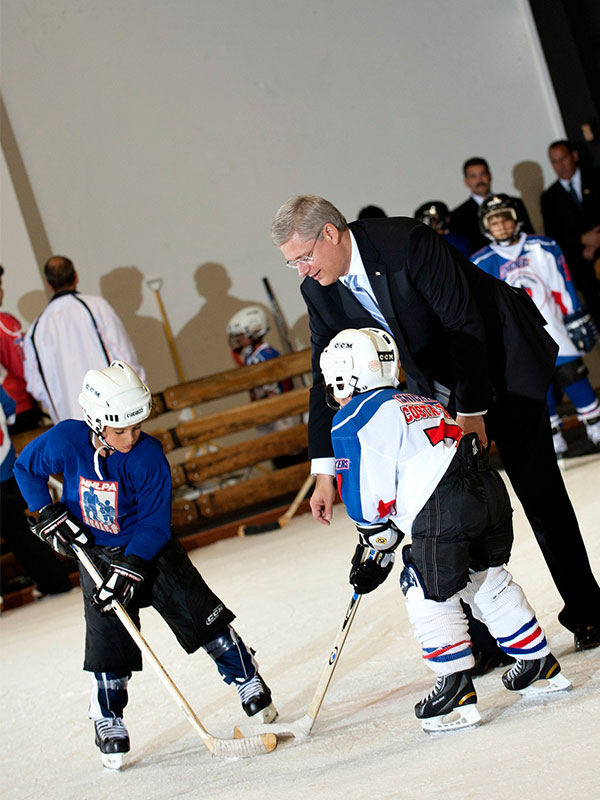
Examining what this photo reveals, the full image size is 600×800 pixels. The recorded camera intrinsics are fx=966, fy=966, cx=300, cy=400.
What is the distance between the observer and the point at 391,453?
236 centimetres

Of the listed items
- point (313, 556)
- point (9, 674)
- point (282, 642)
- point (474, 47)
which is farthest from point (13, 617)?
point (474, 47)

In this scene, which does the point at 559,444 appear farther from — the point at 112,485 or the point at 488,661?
the point at 112,485

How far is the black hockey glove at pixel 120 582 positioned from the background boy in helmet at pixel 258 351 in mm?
3923

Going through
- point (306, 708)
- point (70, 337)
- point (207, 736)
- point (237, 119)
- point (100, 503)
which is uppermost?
→ point (237, 119)

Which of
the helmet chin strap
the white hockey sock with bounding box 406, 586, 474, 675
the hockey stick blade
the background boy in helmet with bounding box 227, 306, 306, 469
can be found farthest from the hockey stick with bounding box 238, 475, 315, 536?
the white hockey sock with bounding box 406, 586, 474, 675

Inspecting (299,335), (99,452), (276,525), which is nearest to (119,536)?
(99,452)

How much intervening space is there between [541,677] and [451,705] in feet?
0.81

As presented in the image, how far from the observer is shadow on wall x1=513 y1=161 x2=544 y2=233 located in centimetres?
832

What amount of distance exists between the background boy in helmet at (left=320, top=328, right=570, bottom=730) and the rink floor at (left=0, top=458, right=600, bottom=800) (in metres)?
0.12

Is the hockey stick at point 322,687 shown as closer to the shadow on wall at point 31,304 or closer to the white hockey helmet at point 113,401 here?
the white hockey helmet at point 113,401

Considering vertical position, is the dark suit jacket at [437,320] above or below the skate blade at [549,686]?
above

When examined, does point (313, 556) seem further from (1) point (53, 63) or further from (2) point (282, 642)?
(1) point (53, 63)

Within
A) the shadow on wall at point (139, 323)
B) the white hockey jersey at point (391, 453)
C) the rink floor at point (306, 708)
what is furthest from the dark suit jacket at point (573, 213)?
the white hockey jersey at point (391, 453)

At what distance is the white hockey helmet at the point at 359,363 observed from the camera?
244 centimetres
